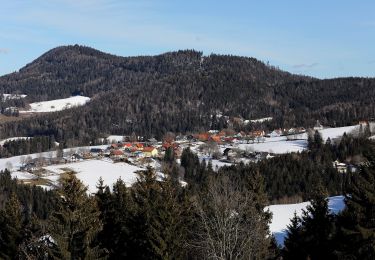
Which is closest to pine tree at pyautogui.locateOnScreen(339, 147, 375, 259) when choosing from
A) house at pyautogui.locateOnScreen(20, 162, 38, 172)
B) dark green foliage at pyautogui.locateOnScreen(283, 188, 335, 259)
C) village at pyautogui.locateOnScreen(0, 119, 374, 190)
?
dark green foliage at pyautogui.locateOnScreen(283, 188, 335, 259)

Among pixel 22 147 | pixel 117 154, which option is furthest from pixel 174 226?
pixel 22 147

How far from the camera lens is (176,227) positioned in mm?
28188

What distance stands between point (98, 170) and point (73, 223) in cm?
10837

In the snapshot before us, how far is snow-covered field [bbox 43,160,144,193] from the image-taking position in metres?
121

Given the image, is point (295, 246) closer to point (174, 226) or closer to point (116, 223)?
point (174, 226)

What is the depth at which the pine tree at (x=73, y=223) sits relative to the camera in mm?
23578

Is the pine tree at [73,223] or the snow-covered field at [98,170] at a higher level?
the pine tree at [73,223]

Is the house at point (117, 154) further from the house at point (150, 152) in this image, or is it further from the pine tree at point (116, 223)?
the pine tree at point (116, 223)

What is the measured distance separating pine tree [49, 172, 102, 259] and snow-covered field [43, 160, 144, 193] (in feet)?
298

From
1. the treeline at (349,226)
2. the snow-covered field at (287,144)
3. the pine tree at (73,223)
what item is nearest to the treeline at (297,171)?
the snow-covered field at (287,144)

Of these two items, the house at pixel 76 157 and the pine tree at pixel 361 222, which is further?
the house at pixel 76 157

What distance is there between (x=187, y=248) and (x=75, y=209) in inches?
297

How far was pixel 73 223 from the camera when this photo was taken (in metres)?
24.3

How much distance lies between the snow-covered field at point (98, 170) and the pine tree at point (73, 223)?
90758mm
